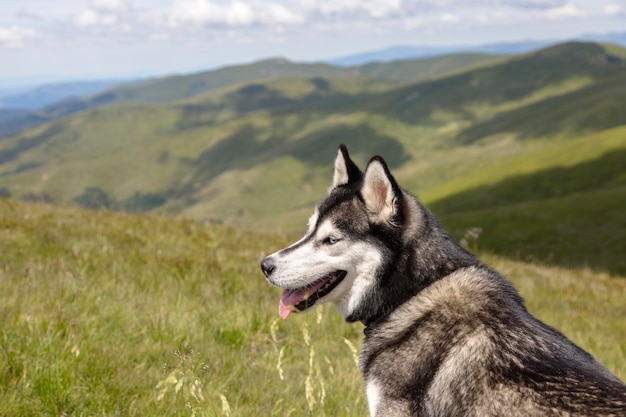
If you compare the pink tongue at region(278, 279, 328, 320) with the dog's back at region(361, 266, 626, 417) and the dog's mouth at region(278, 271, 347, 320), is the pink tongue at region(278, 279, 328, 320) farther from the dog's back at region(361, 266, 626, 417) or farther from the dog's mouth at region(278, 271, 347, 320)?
the dog's back at region(361, 266, 626, 417)

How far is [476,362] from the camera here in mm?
3922

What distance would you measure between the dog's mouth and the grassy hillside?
12.6 inches

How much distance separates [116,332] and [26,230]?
6.43 m

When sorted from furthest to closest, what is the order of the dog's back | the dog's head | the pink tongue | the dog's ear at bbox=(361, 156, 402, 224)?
the pink tongue, the dog's head, the dog's ear at bbox=(361, 156, 402, 224), the dog's back

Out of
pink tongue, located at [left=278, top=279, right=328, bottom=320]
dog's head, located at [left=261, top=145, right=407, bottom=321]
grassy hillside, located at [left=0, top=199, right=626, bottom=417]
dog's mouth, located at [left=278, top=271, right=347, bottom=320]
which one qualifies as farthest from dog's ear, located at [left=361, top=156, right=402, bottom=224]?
grassy hillside, located at [left=0, top=199, right=626, bottom=417]

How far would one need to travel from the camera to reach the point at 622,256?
71.5 meters

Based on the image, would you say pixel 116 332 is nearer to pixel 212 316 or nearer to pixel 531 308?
pixel 212 316

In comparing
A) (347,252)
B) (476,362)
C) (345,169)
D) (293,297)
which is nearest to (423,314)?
(476,362)

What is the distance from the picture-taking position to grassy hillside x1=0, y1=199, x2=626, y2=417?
5.15 meters

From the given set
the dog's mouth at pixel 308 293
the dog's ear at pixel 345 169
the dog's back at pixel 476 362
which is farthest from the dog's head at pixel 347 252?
the dog's back at pixel 476 362

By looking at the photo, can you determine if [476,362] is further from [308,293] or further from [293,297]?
[293,297]

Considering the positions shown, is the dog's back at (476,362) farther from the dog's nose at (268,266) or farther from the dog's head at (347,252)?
the dog's nose at (268,266)

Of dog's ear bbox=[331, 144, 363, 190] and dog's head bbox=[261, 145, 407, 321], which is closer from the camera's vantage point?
dog's head bbox=[261, 145, 407, 321]

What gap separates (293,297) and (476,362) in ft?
6.88
